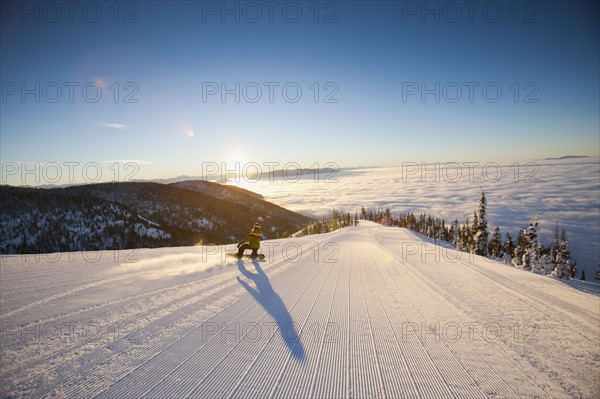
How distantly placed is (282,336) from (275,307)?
1.24m

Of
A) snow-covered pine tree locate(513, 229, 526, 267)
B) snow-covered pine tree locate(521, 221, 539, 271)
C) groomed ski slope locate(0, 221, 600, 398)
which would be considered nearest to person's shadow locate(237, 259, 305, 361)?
groomed ski slope locate(0, 221, 600, 398)

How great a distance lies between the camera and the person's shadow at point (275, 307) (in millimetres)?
3938

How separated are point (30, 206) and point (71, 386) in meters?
132

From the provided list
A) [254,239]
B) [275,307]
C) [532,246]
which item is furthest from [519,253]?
[275,307]

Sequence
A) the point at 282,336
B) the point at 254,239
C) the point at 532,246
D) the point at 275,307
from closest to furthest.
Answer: the point at 282,336 < the point at 275,307 < the point at 254,239 < the point at 532,246

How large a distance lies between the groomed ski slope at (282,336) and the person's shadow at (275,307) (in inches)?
1.2

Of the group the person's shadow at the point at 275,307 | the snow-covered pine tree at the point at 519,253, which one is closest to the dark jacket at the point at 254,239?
the person's shadow at the point at 275,307

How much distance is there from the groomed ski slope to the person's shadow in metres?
0.03

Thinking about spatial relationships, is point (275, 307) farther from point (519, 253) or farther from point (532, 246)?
point (519, 253)

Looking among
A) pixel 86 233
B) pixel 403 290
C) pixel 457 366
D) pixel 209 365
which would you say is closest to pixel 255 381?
pixel 209 365

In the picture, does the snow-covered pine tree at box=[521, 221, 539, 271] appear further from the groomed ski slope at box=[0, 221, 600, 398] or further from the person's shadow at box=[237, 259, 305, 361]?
the person's shadow at box=[237, 259, 305, 361]

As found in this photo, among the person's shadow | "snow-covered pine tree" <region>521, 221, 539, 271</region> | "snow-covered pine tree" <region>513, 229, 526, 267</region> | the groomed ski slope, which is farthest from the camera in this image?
"snow-covered pine tree" <region>513, 229, 526, 267</region>

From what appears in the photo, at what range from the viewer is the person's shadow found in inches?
155

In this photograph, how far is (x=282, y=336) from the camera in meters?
4.22
